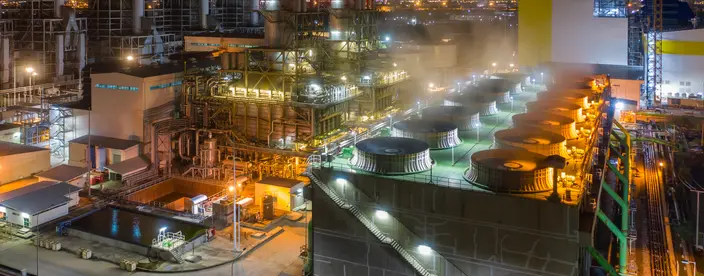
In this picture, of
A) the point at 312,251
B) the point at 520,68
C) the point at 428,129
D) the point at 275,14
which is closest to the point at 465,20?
the point at 520,68

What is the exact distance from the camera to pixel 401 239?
20609mm

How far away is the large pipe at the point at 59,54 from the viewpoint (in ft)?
158

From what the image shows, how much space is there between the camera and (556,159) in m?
19.3

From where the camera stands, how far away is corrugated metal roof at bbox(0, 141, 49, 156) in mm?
34597

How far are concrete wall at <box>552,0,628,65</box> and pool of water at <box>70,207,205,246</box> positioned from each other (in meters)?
34.6

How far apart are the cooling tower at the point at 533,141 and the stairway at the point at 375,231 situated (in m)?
6.55

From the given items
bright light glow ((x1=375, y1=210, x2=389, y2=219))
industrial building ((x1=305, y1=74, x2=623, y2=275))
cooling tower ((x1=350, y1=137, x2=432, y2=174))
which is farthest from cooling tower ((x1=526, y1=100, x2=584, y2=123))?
bright light glow ((x1=375, y1=210, x2=389, y2=219))

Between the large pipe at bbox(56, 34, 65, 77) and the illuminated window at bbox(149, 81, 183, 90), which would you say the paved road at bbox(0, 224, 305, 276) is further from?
the large pipe at bbox(56, 34, 65, 77)

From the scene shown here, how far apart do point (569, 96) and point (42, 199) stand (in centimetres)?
2809

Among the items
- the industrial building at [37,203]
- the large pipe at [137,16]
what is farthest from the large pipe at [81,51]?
the industrial building at [37,203]

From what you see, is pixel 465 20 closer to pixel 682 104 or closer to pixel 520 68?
pixel 520 68

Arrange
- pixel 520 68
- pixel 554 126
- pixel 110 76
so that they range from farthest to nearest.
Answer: pixel 520 68
pixel 110 76
pixel 554 126

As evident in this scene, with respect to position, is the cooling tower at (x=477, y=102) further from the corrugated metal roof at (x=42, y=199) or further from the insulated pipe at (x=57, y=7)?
the insulated pipe at (x=57, y=7)

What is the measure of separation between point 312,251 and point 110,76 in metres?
20.5
